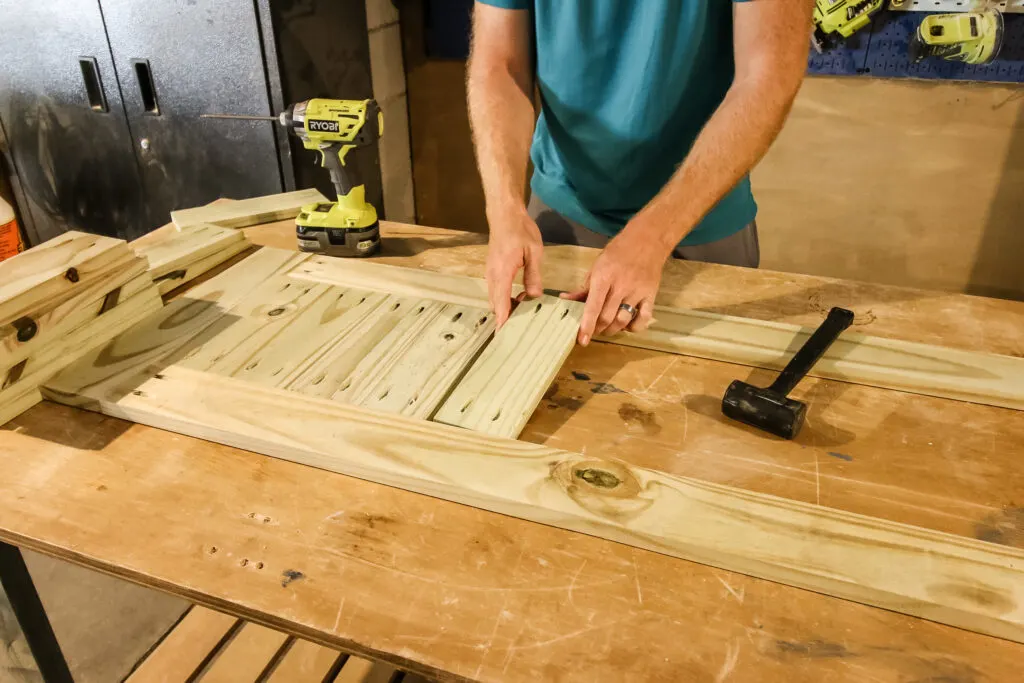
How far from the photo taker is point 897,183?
2.36 m

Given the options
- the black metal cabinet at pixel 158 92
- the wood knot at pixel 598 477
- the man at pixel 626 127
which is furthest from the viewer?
the black metal cabinet at pixel 158 92

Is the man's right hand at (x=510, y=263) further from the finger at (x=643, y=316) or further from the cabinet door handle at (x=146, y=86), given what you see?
the cabinet door handle at (x=146, y=86)

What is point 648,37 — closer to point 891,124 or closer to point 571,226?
point 571,226

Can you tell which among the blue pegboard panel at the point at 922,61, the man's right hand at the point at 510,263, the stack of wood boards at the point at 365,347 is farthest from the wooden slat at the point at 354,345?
the blue pegboard panel at the point at 922,61

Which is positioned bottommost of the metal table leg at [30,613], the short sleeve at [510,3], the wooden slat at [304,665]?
the wooden slat at [304,665]

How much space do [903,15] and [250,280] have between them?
6.74ft

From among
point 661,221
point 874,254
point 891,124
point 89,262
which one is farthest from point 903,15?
point 89,262

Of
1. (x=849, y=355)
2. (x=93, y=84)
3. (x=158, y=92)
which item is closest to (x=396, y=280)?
(x=849, y=355)

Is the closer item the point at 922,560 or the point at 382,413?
the point at 922,560

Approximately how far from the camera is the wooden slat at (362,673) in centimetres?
139

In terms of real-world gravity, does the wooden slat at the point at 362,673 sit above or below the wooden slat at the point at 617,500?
below

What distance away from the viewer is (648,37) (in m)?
1.19

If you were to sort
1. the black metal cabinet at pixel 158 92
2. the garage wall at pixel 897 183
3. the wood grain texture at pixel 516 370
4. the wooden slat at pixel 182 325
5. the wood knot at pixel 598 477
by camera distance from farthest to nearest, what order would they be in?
1. the garage wall at pixel 897 183
2. the black metal cabinet at pixel 158 92
3. the wooden slat at pixel 182 325
4. the wood grain texture at pixel 516 370
5. the wood knot at pixel 598 477

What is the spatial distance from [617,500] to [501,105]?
85 centimetres
